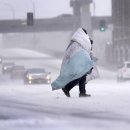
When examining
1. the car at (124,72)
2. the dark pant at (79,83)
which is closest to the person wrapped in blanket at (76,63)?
the dark pant at (79,83)

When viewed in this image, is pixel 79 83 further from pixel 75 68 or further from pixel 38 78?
pixel 38 78

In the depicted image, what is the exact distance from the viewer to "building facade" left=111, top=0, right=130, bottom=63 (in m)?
91.6

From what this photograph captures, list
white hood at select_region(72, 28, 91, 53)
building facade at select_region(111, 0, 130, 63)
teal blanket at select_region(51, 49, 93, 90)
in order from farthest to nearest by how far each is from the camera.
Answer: building facade at select_region(111, 0, 130, 63)
white hood at select_region(72, 28, 91, 53)
teal blanket at select_region(51, 49, 93, 90)

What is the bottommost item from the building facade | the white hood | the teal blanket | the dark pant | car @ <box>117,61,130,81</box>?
the building facade

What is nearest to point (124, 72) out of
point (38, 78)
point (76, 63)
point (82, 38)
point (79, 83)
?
point (38, 78)

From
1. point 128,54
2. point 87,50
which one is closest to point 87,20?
point 128,54

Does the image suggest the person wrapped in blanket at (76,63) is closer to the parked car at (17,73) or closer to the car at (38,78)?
the car at (38,78)

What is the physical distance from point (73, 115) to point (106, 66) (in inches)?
3072

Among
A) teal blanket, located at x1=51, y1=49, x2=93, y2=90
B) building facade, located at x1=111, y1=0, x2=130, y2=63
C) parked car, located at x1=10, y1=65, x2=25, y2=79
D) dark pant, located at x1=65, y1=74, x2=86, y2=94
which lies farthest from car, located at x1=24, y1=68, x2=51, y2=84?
building facade, located at x1=111, y1=0, x2=130, y2=63

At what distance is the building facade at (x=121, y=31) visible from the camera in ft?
301

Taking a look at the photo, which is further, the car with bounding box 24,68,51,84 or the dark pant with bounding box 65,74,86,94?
the car with bounding box 24,68,51,84

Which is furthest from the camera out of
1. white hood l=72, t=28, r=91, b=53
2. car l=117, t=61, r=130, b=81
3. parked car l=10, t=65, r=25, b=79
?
parked car l=10, t=65, r=25, b=79

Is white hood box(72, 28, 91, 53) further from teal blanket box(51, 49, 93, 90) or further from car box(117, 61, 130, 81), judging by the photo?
car box(117, 61, 130, 81)

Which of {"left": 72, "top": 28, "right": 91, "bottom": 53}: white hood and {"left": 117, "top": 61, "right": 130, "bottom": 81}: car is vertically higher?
{"left": 72, "top": 28, "right": 91, "bottom": 53}: white hood
